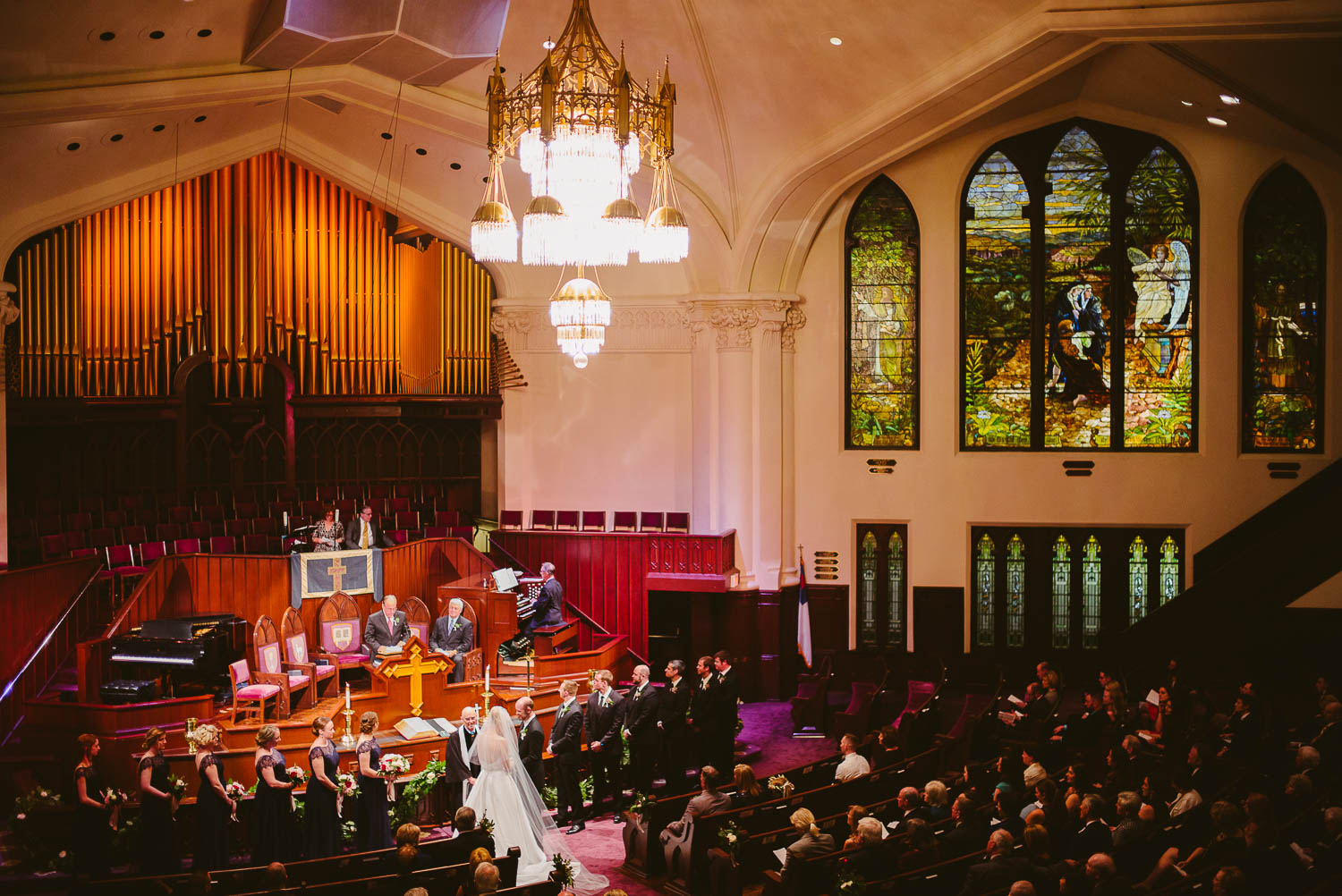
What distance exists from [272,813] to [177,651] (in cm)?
289

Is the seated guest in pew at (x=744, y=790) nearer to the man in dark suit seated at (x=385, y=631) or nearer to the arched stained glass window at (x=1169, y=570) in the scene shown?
the man in dark suit seated at (x=385, y=631)

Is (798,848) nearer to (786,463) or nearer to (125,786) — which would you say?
(125,786)

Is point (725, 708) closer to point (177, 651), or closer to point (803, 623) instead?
point (803, 623)

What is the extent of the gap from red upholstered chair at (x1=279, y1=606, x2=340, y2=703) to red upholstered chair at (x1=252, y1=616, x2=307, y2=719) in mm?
151

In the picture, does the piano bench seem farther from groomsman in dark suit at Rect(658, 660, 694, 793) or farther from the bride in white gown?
the bride in white gown

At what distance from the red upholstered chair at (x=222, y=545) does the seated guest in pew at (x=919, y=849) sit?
9956 mm

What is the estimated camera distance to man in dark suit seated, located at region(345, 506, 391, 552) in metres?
13.9

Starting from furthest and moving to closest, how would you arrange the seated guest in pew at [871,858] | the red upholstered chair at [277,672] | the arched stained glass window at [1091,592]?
the arched stained glass window at [1091,592] → the red upholstered chair at [277,672] → the seated guest in pew at [871,858]

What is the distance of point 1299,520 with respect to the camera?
13.1m

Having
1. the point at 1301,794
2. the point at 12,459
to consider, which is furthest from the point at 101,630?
the point at 1301,794

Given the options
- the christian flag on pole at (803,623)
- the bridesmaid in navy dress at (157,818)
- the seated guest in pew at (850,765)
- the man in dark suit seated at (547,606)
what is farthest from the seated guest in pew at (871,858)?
the christian flag on pole at (803,623)

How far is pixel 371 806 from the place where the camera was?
30.0 ft

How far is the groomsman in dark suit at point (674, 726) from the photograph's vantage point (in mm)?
10891

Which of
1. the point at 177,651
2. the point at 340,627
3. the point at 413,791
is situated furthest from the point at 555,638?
the point at 177,651
